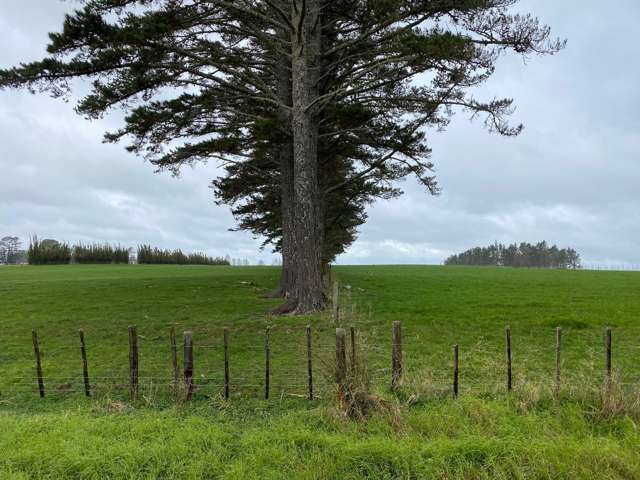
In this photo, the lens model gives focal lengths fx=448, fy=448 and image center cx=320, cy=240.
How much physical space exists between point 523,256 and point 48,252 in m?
95.8

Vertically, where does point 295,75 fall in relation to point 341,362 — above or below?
above

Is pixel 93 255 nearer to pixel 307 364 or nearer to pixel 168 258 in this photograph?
pixel 168 258

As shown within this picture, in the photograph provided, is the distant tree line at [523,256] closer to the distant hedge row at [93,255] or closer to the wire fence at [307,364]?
the distant hedge row at [93,255]

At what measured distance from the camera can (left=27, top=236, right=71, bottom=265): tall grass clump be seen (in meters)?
46.9

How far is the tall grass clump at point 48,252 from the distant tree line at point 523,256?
81151 mm

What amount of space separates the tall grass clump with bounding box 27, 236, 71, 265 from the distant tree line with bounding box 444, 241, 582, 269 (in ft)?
266

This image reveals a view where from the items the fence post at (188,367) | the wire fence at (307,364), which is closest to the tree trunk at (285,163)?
the wire fence at (307,364)

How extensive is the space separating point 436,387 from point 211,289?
15243mm

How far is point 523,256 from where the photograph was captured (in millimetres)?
105000

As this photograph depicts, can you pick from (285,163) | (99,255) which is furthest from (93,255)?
(285,163)

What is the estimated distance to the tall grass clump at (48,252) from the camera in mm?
46906

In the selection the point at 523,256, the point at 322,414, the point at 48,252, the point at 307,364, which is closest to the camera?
the point at 322,414

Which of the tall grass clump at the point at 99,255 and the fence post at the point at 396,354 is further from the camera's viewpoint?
the tall grass clump at the point at 99,255

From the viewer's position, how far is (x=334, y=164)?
1972cm
